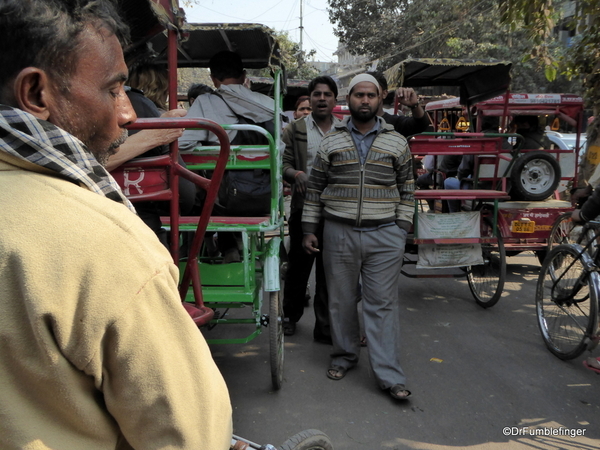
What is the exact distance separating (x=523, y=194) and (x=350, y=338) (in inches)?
137

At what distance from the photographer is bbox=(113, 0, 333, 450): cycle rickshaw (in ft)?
7.09

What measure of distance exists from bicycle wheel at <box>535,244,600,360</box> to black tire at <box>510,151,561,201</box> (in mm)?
2153

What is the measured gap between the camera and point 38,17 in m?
0.88

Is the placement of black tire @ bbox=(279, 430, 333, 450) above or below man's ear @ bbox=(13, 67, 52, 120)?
below

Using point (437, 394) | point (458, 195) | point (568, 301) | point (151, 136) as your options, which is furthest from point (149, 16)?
point (458, 195)

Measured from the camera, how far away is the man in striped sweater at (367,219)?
361 cm

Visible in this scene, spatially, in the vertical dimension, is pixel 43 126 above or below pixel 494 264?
above

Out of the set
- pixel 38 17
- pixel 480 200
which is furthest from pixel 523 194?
pixel 38 17

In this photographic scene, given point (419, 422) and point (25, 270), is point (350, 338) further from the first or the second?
point (25, 270)

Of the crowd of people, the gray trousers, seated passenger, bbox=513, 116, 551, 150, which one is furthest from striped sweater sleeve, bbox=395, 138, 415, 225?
seated passenger, bbox=513, 116, 551, 150

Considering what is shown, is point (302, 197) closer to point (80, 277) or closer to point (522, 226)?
point (522, 226)

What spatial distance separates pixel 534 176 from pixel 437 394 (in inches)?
148

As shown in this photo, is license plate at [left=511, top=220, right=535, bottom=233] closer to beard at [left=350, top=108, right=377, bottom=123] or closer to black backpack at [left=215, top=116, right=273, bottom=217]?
beard at [left=350, top=108, right=377, bottom=123]

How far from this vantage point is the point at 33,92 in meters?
0.87
